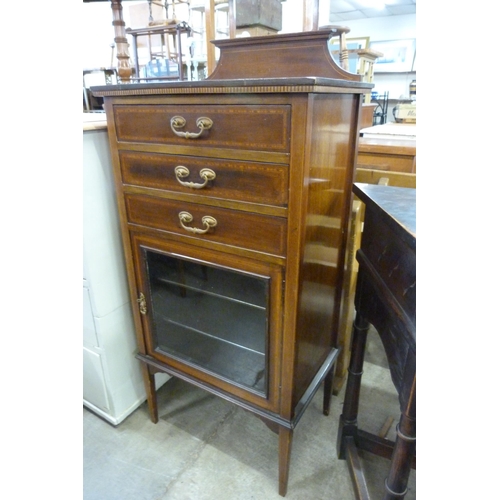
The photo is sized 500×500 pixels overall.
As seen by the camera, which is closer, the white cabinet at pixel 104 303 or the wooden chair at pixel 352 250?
the white cabinet at pixel 104 303

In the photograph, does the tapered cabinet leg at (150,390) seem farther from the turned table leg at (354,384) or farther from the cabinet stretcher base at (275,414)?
the turned table leg at (354,384)

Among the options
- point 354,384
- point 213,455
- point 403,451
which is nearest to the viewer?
point 403,451

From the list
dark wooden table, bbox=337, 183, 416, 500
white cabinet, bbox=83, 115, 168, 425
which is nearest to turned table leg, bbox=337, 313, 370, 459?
dark wooden table, bbox=337, 183, 416, 500

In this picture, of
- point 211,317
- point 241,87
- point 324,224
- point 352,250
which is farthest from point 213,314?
point 241,87

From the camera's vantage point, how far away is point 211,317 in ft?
3.59

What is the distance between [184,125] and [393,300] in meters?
0.58

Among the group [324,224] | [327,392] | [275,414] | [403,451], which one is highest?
[324,224]

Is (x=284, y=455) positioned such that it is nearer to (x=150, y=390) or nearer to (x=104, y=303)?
(x=150, y=390)

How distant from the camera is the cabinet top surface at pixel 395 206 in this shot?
1.97 feet

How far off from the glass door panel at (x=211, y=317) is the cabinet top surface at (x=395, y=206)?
0.32 meters

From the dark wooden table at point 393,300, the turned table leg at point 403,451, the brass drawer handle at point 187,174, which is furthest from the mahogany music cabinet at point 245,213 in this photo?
the turned table leg at point 403,451

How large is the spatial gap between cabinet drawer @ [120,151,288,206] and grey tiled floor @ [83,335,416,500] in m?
0.89
